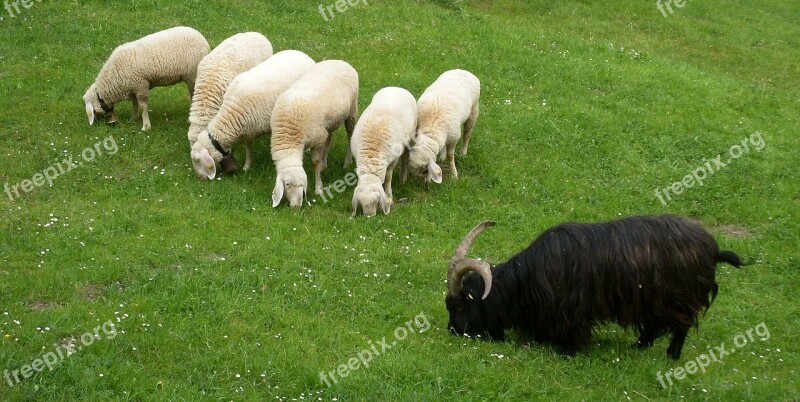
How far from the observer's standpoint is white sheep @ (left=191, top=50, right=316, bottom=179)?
13890mm

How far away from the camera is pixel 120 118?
1620 cm

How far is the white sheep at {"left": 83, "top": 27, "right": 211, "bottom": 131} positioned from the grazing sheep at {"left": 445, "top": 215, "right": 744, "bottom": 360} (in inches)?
331

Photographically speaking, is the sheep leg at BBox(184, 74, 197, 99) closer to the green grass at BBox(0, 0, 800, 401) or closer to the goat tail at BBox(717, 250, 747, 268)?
the green grass at BBox(0, 0, 800, 401)

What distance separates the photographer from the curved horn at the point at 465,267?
9141 millimetres

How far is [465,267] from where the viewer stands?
9.27 meters

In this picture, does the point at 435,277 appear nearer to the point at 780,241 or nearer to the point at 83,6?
the point at 780,241

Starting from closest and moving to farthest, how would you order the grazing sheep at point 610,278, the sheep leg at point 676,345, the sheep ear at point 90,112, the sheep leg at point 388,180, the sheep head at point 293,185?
the grazing sheep at point 610,278
the sheep leg at point 676,345
the sheep head at point 293,185
the sheep leg at point 388,180
the sheep ear at point 90,112

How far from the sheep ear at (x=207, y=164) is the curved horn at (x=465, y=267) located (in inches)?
224

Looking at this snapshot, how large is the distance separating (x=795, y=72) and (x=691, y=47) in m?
2.59

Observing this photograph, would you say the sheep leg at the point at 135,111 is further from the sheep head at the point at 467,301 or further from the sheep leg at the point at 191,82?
the sheep head at the point at 467,301

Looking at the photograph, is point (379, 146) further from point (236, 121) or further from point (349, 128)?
point (236, 121)

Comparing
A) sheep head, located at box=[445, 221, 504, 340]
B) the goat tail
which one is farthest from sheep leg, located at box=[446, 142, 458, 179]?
the goat tail

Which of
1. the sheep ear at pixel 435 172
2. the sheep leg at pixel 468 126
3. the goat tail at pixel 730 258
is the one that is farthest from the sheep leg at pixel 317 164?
the goat tail at pixel 730 258

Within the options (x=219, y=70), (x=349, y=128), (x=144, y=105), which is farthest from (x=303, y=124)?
(x=144, y=105)
